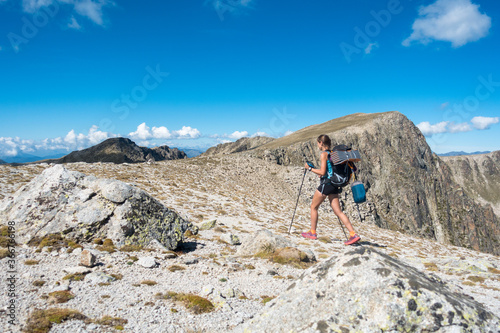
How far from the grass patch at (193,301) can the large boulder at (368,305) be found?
191 centimetres

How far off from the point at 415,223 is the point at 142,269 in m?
119

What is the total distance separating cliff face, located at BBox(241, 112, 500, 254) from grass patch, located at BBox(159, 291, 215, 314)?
82.5 m

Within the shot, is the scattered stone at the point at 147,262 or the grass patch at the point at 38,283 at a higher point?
the grass patch at the point at 38,283

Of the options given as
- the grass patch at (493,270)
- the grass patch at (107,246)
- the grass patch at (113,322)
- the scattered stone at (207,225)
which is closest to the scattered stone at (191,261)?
the grass patch at (107,246)

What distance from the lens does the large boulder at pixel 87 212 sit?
35.6ft

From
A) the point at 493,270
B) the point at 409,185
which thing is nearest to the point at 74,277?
the point at 493,270

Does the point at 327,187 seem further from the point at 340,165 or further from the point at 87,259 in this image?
the point at 87,259

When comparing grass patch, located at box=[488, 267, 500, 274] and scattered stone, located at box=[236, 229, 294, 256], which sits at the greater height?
scattered stone, located at box=[236, 229, 294, 256]

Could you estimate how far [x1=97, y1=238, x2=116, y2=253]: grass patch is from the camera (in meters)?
10.2

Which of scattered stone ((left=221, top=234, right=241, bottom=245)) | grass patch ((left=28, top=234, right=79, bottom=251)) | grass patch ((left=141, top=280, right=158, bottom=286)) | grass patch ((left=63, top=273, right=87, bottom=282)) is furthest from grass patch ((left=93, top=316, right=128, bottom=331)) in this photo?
scattered stone ((left=221, top=234, right=241, bottom=245))

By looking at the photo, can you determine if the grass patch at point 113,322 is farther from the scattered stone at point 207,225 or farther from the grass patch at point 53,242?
the scattered stone at point 207,225

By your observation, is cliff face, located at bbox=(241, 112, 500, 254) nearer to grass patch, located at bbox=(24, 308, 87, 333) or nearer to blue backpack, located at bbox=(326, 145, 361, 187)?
blue backpack, located at bbox=(326, 145, 361, 187)

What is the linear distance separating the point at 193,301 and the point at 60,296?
339 cm

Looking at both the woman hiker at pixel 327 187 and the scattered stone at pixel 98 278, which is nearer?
the scattered stone at pixel 98 278
